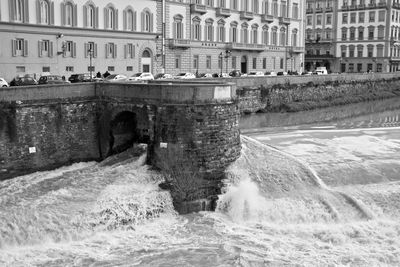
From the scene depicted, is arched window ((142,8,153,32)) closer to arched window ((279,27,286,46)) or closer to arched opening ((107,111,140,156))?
arched window ((279,27,286,46))

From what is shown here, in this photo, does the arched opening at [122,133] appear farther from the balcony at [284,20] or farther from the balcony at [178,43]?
the balcony at [284,20]

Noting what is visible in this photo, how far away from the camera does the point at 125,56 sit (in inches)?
2235

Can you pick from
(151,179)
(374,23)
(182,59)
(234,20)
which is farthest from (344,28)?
(151,179)

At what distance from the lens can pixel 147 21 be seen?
57.8 m

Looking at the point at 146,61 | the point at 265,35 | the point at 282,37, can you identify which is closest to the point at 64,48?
the point at 146,61

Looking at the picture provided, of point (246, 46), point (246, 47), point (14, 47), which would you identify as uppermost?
point (246, 46)

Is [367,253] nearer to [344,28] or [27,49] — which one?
[27,49]

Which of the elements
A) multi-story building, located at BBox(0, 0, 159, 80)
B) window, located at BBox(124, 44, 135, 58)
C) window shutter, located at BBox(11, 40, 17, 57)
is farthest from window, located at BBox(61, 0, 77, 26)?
window, located at BBox(124, 44, 135, 58)

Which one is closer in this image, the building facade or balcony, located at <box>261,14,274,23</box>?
the building facade

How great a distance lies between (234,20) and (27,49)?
28.6 m

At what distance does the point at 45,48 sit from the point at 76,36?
10.9ft

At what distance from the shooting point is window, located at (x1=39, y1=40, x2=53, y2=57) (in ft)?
162

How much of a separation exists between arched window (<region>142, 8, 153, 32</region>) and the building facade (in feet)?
0.33

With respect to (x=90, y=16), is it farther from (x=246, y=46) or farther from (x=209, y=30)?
(x=246, y=46)
